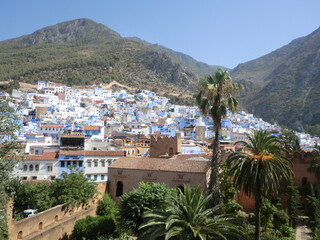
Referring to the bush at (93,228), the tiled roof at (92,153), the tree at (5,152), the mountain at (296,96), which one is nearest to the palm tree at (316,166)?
the bush at (93,228)

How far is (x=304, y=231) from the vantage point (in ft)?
69.9

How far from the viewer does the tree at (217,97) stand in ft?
57.2

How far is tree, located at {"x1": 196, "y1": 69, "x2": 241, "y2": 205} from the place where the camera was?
57.2 feet

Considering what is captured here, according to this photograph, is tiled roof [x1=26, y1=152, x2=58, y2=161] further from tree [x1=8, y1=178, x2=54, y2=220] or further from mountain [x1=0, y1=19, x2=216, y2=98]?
mountain [x1=0, y1=19, x2=216, y2=98]

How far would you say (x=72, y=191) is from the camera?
26.6 meters

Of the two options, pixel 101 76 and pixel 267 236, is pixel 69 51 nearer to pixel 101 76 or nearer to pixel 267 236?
pixel 101 76

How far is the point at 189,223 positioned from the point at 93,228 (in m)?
12.7

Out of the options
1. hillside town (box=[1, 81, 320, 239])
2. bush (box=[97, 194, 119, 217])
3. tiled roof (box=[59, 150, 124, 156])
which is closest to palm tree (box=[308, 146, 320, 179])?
hillside town (box=[1, 81, 320, 239])

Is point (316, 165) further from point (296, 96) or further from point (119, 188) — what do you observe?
point (296, 96)

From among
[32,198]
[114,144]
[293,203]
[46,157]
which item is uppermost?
[114,144]

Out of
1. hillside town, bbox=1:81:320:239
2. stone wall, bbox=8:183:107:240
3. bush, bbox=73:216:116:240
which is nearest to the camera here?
stone wall, bbox=8:183:107:240

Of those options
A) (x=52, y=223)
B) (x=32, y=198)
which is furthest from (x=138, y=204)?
(x=32, y=198)

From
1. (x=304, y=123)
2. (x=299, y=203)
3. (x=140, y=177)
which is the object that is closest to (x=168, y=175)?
(x=140, y=177)

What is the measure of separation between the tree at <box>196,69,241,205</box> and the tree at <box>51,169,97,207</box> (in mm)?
13674
